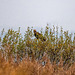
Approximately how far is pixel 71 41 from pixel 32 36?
399cm

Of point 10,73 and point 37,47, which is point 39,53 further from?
point 10,73

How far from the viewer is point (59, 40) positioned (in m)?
15.3

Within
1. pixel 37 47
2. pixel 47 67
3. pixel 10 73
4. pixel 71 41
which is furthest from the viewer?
pixel 71 41

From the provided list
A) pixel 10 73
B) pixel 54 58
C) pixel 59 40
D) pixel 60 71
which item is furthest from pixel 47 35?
pixel 10 73

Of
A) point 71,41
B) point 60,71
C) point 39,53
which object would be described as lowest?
point 60,71

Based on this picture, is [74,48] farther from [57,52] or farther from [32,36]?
[32,36]

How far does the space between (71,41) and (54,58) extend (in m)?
2.53

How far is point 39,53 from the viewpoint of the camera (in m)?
14.6

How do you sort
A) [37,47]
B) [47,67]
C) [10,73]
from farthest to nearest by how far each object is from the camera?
[37,47], [47,67], [10,73]

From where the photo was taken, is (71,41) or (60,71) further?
(71,41)

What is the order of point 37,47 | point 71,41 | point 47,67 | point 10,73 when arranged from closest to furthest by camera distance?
point 10,73
point 47,67
point 37,47
point 71,41

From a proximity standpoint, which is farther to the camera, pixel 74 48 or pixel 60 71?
pixel 74 48

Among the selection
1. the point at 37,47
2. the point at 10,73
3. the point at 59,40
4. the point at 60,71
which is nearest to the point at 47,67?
the point at 60,71

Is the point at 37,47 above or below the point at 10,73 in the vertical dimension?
above
